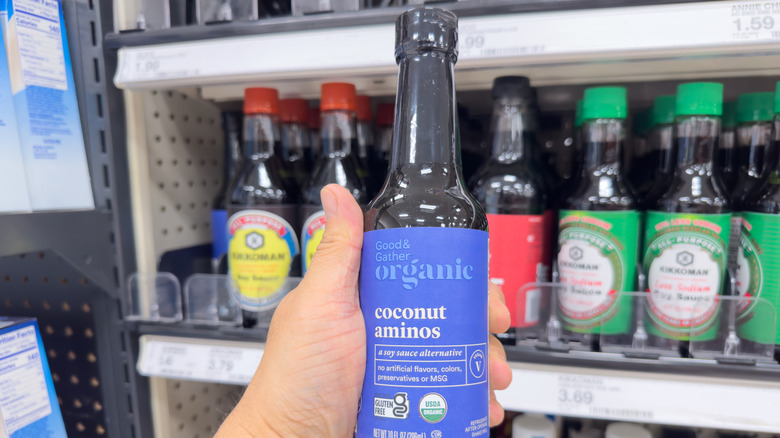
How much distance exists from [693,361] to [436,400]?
45 centimetres

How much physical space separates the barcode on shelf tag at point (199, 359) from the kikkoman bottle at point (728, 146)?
95cm

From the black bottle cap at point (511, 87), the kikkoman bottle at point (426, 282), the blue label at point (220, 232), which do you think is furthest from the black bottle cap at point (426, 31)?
the blue label at point (220, 232)

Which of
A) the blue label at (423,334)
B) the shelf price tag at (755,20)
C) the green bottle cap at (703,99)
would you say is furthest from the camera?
the green bottle cap at (703,99)

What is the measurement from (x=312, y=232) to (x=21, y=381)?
1.75 ft

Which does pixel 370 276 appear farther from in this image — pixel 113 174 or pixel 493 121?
pixel 113 174

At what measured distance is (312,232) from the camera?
33.8 inches

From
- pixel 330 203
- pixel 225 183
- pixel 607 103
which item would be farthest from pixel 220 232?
pixel 607 103

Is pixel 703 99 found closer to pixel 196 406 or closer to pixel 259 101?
pixel 259 101

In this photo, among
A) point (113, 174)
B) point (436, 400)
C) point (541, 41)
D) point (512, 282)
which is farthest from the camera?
point (113, 174)

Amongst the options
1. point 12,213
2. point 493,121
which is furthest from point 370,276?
point 12,213

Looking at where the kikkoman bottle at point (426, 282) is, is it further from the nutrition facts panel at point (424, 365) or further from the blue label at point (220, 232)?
the blue label at point (220, 232)

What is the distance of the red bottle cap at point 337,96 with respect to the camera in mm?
854

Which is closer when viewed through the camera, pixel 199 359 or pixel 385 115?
pixel 199 359

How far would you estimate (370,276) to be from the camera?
52 centimetres
